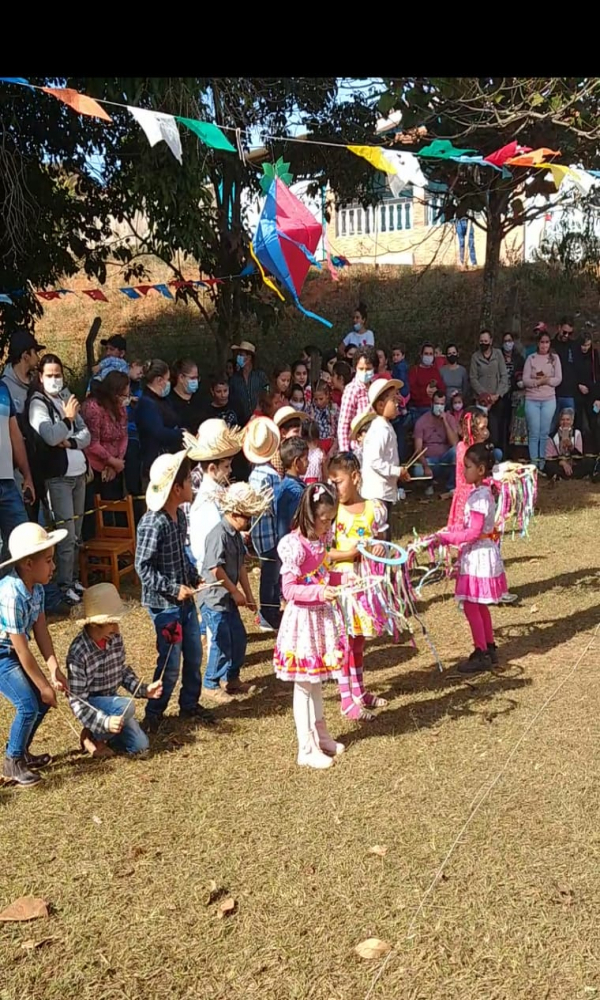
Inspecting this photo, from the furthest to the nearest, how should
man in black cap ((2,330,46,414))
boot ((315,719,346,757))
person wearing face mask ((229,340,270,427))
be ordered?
1. person wearing face mask ((229,340,270,427))
2. man in black cap ((2,330,46,414))
3. boot ((315,719,346,757))

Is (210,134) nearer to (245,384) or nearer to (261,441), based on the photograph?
(261,441)

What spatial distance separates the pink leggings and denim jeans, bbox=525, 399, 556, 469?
6.45 m

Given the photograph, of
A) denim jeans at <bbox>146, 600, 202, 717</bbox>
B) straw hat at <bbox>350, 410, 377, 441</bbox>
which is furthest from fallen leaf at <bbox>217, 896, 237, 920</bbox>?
straw hat at <bbox>350, 410, 377, 441</bbox>

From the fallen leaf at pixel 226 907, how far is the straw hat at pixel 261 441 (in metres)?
3.40

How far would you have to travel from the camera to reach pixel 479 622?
6.18 meters

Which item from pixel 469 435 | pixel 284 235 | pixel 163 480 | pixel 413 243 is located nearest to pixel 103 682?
pixel 163 480

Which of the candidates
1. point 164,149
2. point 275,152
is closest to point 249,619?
point 164,149

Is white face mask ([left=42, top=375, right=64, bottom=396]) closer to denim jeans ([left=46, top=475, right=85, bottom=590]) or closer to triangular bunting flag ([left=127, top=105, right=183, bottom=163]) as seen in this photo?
denim jeans ([left=46, top=475, right=85, bottom=590])

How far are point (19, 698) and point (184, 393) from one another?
4.63 m

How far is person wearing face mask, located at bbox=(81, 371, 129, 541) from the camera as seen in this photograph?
27.5 feet

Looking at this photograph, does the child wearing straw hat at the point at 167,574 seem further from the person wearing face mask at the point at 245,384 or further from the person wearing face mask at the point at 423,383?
the person wearing face mask at the point at 423,383

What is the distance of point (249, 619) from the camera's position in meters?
7.45

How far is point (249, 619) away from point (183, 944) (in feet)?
12.9

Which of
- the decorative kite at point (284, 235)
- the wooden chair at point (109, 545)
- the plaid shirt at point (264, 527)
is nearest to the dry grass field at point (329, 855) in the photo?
A: the plaid shirt at point (264, 527)
